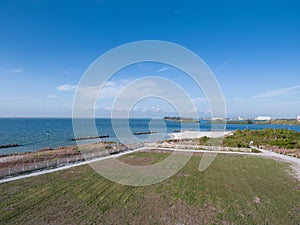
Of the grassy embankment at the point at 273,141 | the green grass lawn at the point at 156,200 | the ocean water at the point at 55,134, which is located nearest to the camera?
the green grass lawn at the point at 156,200

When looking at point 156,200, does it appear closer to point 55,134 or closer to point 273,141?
point 273,141

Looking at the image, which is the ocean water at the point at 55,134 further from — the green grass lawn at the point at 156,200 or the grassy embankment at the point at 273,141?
the green grass lawn at the point at 156,200

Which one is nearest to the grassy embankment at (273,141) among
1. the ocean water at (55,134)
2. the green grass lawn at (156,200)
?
the green grass lawn at (156,200)

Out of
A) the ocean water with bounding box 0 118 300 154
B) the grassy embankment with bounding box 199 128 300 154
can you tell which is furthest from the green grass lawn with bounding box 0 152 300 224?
the ocean water with bounding box 0 118 300 154

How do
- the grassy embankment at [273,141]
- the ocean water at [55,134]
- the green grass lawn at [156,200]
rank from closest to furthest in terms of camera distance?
the green grass lawn at [156,200] → the grassy embankment at [273,141] → the ocean water at [55,134]

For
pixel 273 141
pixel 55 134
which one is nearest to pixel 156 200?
pixel 273 141

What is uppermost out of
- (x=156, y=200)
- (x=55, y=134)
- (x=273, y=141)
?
(x=273, y=141)

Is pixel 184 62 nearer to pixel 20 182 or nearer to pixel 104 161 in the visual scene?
pixel 104 161

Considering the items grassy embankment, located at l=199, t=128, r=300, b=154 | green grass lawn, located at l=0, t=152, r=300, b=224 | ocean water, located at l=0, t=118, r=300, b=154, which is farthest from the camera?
ocean water, located at l=0, t=118, r=300, b=154

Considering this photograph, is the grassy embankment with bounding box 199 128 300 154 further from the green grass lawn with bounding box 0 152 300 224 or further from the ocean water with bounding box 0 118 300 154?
the ocean water with bounding box 0 118 300 154
